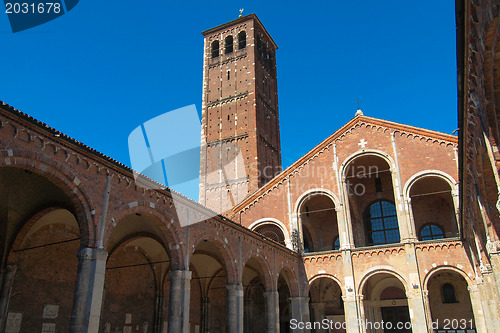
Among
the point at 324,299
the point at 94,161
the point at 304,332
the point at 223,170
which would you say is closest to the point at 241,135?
the point at 223,170

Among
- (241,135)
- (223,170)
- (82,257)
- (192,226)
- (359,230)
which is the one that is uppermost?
(241,135)

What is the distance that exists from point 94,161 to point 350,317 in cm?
1570

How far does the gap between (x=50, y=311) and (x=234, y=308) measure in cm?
668

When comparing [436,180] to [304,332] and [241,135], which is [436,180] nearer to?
[304,332]

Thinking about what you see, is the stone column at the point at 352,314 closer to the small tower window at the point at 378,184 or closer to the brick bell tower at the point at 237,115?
the small tower window at the point at 378,184

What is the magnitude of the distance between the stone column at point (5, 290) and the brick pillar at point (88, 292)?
419 cm

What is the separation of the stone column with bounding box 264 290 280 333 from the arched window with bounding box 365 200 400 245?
340 inches

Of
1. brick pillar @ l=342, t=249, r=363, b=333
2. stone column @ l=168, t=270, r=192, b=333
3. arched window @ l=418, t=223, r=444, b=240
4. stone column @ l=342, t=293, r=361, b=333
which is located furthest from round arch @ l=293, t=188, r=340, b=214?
stone column @ l=168, t=270, r=192, b=333

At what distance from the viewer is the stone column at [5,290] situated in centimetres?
1271

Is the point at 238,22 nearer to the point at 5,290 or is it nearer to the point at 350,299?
the point at 350,299

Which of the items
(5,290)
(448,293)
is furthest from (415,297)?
(5,290)

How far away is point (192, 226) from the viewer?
48.7 ft

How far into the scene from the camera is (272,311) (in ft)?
64.4

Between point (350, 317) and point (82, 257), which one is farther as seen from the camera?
point (350, 317)
